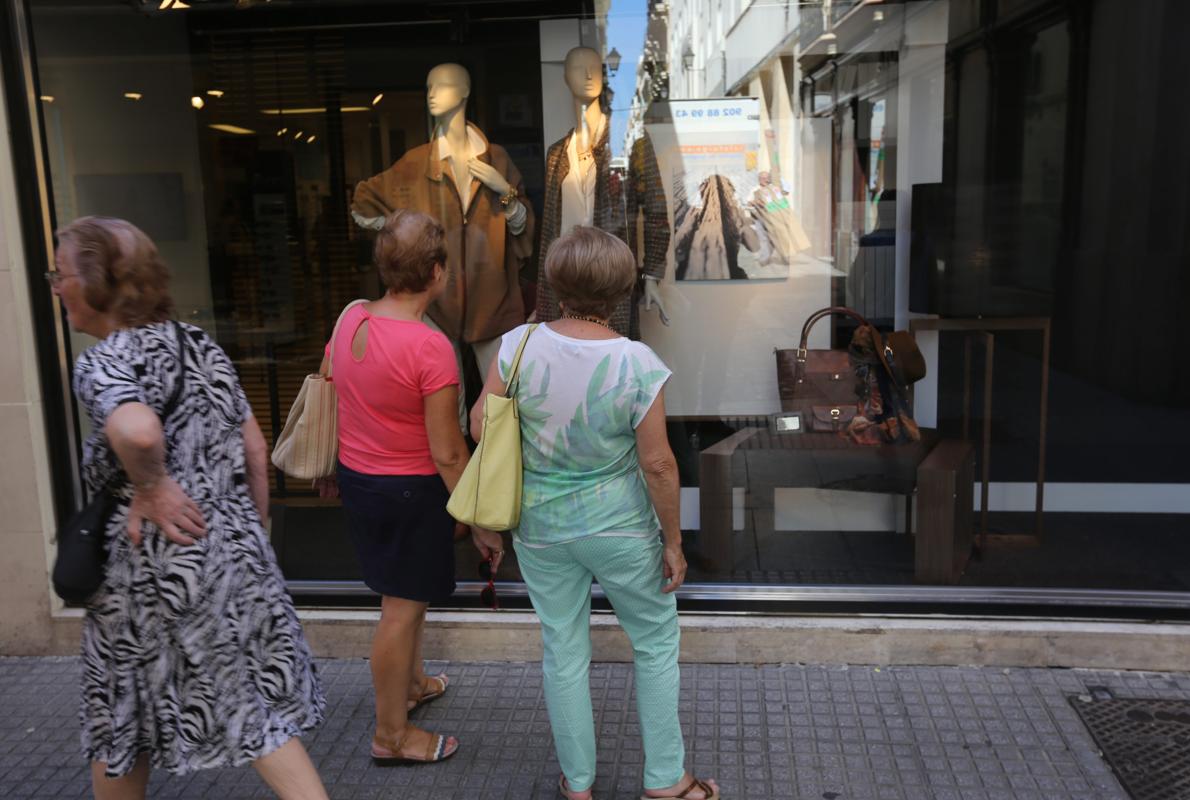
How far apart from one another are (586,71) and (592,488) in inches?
→ 97.6

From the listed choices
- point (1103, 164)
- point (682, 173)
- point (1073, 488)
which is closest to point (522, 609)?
point (682, 173)

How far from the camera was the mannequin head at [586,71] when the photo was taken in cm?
449

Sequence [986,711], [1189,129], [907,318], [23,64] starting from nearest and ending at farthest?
[986,711], [23,64], [1189,129], [907,318]

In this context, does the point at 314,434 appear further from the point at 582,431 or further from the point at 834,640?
the point at 834,640

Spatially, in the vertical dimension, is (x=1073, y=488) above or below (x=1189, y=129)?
below

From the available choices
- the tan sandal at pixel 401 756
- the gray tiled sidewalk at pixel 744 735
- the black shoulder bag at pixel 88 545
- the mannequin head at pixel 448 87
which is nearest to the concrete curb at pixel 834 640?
the gray tiled sidewalk at pixel 744 735

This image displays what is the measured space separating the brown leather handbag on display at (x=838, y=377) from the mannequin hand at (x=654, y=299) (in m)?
0.58

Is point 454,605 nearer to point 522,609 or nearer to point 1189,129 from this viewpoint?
point 522,609

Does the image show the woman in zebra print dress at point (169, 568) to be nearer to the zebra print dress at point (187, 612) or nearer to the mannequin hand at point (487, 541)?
the zebra print dress at point (187, 612)

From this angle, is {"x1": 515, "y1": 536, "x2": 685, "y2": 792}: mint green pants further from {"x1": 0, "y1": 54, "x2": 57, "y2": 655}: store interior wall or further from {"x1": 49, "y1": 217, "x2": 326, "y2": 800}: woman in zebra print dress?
{"x1": 0, "y1": 54, "x2": 57, "y2": 655}: store interior wall

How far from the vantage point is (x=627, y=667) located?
155 inches

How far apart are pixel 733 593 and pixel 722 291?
1.44 metres

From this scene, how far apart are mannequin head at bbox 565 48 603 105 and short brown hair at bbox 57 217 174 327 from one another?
2560 mm

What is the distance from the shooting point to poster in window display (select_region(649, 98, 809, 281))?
4.58m
